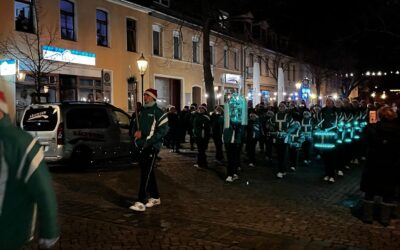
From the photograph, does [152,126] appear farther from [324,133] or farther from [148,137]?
[324,133]

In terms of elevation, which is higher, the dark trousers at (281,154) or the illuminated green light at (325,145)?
the illuminated green light at (325,145)

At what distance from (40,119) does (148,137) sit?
5617mm

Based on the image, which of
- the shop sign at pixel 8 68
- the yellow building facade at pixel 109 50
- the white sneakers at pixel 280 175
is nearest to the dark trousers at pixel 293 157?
the white sneakers at pixel 280 175

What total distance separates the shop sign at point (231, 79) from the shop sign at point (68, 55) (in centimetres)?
1480

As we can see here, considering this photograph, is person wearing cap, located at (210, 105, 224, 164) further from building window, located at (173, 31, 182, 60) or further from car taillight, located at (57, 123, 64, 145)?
building window, located at (173, 31, 182, 60)

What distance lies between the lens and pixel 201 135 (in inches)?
541

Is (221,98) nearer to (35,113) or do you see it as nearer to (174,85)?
(174,85)

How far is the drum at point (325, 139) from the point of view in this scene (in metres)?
11.0

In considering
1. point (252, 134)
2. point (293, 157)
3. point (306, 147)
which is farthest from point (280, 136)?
point (252, 134)

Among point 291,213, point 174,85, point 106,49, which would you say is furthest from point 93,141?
point 174,85

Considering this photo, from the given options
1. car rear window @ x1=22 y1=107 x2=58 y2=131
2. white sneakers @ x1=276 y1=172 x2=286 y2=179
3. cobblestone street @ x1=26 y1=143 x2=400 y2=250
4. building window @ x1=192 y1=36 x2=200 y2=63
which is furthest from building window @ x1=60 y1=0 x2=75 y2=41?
white sneakers @ x1=276 y1=172 x2=286 y2=179

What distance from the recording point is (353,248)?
19.6 feet

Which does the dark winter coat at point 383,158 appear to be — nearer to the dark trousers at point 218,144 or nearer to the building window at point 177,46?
the dark trousers at point 218,144

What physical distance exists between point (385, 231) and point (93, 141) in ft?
27.2
